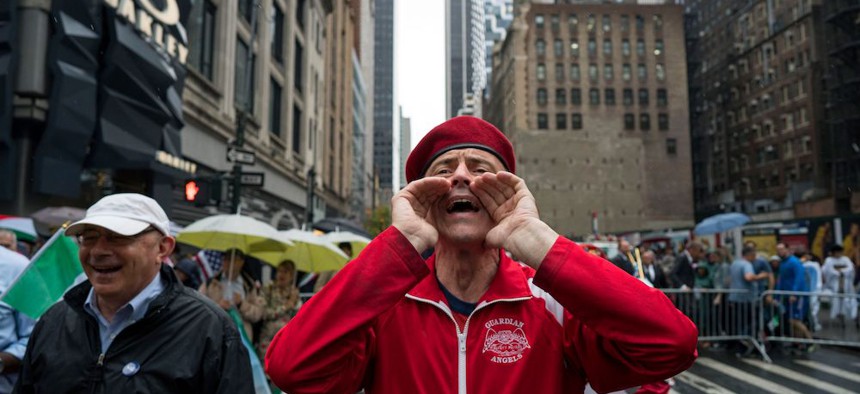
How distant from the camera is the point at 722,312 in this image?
12211mm

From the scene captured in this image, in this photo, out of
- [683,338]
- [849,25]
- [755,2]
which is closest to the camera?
[683,338]

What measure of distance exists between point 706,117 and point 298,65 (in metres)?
66.0

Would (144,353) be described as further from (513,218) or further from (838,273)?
(838,273)

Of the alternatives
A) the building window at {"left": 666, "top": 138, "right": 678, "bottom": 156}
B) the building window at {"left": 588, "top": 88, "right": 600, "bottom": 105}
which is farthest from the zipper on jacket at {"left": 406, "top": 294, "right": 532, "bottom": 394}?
the building window at {"left": 666, "top": 138, "right": 678, "bottom": 156}

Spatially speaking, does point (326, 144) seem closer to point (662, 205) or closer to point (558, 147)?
point (558, 147)

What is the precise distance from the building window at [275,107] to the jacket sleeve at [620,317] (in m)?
25.5

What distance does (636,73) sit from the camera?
7694 cm

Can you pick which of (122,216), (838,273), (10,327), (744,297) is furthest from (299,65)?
(122,216)

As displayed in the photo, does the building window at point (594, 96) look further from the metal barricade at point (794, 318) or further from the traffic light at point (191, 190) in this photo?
the traffic light at point (191, 190)

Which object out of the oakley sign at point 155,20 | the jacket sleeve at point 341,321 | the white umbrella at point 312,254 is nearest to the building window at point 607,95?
the oakley sign at point 155,20

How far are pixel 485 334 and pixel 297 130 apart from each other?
30708mm

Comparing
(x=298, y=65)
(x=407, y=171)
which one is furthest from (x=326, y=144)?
(x=407, y=171)

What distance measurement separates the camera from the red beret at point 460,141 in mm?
2227

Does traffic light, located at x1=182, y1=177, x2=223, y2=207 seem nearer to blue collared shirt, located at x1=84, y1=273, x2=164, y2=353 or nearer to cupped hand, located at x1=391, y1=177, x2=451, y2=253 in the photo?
blue collared shirt, located at x1=84, y1=273, x2=164, y2=353
